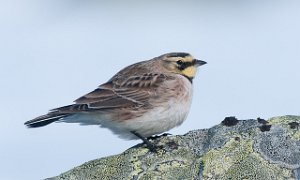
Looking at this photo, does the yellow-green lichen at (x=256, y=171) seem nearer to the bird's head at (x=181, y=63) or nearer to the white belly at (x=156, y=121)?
the white belly at (x=156, y=121)

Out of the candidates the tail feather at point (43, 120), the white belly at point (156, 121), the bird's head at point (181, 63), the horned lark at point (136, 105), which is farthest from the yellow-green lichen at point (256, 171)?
the bird's head at point (181, 63)

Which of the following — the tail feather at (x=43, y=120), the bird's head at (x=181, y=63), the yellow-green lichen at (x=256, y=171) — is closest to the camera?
the yellow-green lichen at (x=256, y=171)

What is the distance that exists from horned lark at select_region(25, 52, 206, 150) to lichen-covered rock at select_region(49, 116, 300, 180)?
96 centimetres

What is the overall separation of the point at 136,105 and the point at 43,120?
1034 millimetres

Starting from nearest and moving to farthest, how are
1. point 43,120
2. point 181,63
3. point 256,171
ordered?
1. point 256,171
2. point 43,120
3. point 181,63

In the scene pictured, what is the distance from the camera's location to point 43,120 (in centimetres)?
737

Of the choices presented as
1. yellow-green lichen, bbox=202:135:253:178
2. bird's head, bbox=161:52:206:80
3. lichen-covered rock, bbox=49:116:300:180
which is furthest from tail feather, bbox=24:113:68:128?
yellow-green lichen, bbox=202:135:253:178

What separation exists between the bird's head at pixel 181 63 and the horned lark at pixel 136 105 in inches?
2.5

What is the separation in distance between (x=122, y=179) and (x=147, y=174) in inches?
8.7

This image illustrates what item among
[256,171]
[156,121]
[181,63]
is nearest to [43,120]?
[156,121]

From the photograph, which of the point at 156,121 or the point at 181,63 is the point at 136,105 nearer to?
the point at 156,121

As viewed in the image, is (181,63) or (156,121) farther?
(181,63)

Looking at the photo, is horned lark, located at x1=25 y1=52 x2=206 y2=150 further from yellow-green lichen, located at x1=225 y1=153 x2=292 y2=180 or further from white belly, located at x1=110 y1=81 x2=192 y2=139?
yellow-green lichen, located at x1=225 y1=153 x2=292 y2=180

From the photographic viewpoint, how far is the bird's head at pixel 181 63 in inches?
335
